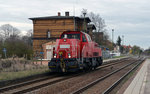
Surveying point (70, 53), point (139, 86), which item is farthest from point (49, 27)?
point (139, 86)

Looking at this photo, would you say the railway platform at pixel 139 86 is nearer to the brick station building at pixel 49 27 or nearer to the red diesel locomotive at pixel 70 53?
the red diesel locomotive at pixel 70 53

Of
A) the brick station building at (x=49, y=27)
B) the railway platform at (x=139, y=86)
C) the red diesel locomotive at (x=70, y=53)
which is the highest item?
the brick station building at (x=49, y=27)

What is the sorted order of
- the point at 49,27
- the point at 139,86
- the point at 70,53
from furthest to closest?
the point at 49,27
the point at 70,53
the point at 139,86

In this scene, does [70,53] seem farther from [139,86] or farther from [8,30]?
[8,30]

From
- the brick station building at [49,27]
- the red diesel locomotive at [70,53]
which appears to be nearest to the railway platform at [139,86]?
the red diesel locomotive at [70,53]

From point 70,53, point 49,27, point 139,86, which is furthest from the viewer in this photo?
point 49,27

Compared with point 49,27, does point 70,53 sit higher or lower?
lower

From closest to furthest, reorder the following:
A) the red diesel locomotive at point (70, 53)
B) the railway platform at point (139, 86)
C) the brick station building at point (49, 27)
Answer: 1. the railway platform at point (139, 86)
2. the red diesel locomotive at point (70, 53)
3. the brick station building at point (49, 27)

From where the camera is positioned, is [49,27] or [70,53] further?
[49,27]

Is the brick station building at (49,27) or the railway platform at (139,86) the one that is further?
the brick station building at (49,27)

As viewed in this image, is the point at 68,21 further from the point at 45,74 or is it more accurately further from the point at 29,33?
the point at 29,33

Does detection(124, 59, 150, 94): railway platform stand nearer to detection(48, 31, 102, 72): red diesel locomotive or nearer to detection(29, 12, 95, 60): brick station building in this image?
detection(48, 31, 102, 72): red diesel locomotive

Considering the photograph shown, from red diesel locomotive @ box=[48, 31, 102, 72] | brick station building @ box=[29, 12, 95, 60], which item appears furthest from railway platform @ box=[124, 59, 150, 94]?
brick station building @ box=[29, 12, 95, 60]

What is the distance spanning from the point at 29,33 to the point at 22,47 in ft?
261
